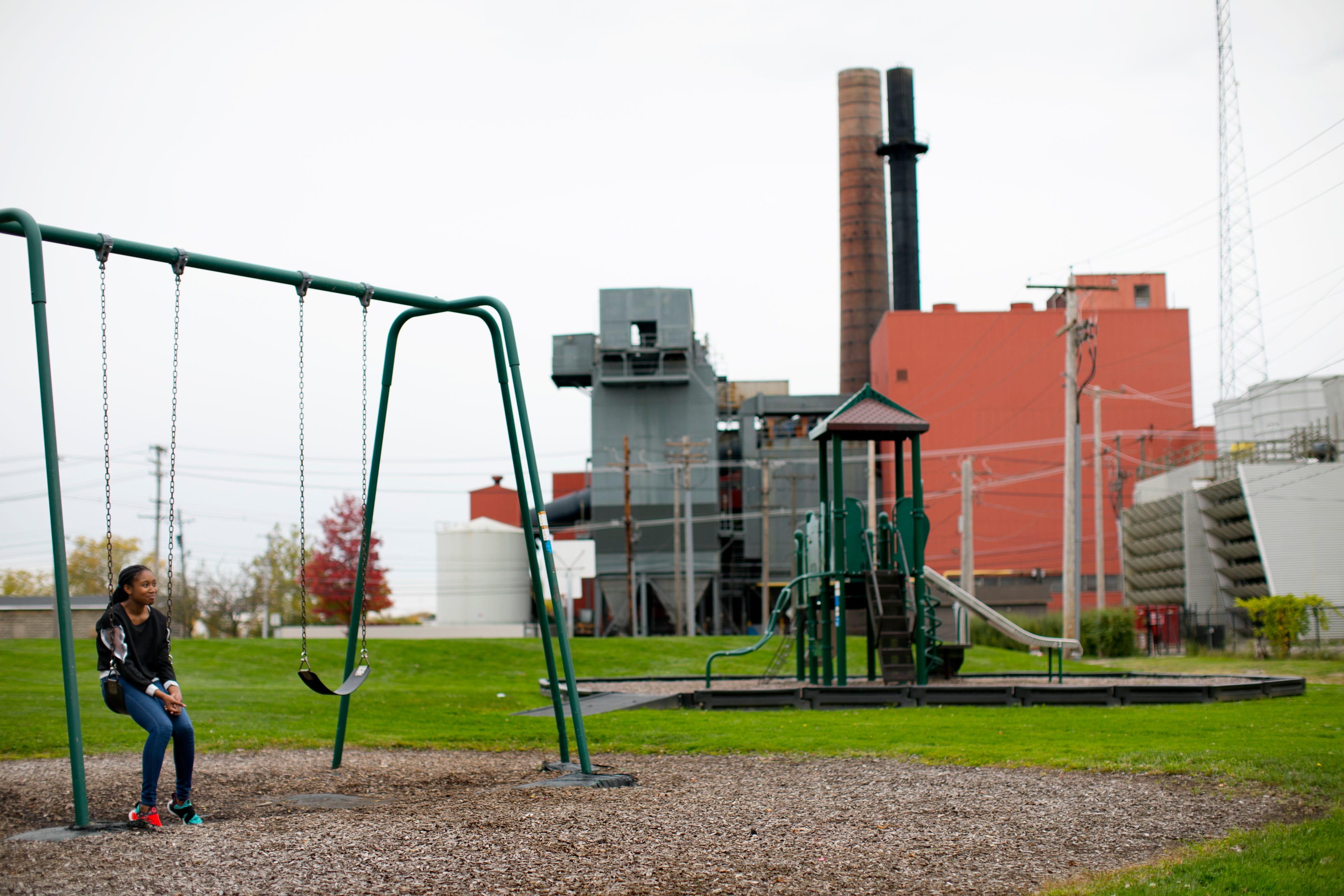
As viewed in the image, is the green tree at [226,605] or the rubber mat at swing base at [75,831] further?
the green tree at [226,605]

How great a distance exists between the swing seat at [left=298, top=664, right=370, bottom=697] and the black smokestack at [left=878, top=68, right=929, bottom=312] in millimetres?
59441

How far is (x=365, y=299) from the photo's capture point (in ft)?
33.1

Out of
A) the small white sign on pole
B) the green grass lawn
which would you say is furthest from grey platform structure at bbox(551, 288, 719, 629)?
the green grass lawn

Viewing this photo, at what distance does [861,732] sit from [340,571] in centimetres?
5638

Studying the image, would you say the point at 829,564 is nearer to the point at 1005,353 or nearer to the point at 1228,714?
the point at 1228,714

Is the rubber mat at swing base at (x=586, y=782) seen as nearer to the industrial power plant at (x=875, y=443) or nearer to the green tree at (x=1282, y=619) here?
the green tree at (x=1282, y=619)

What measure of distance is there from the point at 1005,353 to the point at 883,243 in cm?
922

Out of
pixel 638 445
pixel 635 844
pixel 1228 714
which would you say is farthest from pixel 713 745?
pixel 638 445

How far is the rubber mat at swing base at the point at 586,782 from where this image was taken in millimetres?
9242

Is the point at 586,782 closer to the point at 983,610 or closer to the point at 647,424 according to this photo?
the point at 983,610

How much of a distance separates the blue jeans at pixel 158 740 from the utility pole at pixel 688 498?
36416mm

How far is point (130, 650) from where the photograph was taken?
7.49m

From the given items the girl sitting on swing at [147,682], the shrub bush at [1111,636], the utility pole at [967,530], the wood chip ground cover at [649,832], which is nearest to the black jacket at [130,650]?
the girl sitting on swing at [147,682]

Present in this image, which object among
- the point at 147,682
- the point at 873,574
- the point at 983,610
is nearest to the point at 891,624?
the point at 873,574
